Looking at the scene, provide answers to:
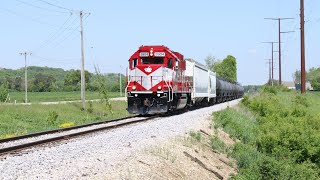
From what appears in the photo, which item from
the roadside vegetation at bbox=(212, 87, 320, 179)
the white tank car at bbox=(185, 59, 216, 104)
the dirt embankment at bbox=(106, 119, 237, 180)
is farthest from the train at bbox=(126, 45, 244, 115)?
the dirt embankment at bbox=(106, 119, 237, 180)

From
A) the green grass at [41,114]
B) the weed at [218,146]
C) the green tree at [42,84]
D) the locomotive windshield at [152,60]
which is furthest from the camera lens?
the green tree at [42,84]

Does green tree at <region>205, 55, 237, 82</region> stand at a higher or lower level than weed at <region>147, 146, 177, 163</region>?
higher

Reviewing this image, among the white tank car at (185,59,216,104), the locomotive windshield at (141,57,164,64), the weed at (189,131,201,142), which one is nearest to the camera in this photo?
the weed at (189,131,201,142)

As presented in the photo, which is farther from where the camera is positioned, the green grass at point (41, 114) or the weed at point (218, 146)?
the green grass at point (41, 114)

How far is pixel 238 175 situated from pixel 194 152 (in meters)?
1.37

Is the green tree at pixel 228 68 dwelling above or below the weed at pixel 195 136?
above

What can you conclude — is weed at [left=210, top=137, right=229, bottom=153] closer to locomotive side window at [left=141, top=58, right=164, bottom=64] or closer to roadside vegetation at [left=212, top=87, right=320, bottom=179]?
roadside vegetation at [left=212, top=87, right=320, bottom=179]

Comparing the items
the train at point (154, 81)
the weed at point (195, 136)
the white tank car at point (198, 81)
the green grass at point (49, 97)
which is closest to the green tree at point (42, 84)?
the green grass at point (49, 97)

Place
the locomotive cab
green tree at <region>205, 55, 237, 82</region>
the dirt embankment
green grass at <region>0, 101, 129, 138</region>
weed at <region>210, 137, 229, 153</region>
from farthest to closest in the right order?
green tree at <region>205, 55, 237, 82</region> → green grass at <region>0, 101, 129, 138</region> → the locomotive cab → weed at <region>210, 137, 229, 153</region> → the dirt embankment

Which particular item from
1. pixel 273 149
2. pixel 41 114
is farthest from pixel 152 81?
pixel 41 114

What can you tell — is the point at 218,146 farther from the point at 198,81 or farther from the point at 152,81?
the point at 198,81

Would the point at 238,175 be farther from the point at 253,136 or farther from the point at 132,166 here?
the point at 253,136

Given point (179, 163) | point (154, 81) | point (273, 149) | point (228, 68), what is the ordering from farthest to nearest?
1. point (228, 68)
2. point (154, 81)
3. point (273, 149)
4. point (179, 163)

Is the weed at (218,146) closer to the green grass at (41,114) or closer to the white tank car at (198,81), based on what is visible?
the white tank car at (198,81)
